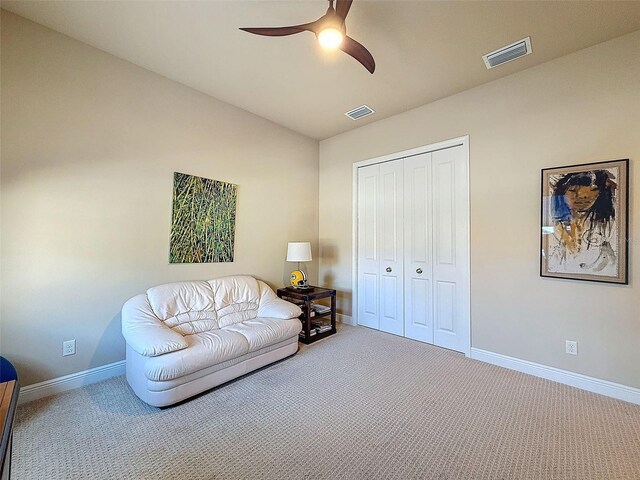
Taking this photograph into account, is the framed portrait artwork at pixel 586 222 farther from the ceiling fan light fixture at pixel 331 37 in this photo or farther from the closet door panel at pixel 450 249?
the ceiling fan light fixture at pixel 331 37

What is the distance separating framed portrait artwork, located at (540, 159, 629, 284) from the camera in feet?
7.35

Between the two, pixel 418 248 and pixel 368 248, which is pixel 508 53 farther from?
pixel 368 248

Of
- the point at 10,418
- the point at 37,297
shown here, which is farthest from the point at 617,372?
the point at 37,297

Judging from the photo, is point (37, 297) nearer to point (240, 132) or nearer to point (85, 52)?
point (85, 52)

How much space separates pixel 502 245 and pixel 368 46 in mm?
2296

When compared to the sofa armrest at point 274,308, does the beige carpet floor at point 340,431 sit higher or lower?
lower

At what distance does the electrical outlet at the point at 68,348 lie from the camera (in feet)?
7.57

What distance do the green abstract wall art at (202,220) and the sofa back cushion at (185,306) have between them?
35 centimetres

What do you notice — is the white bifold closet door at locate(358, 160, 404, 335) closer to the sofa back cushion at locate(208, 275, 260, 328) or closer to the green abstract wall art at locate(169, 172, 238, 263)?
the sofa back cushion at locate(208, 275, 260, 328)

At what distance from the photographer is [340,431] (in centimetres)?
186

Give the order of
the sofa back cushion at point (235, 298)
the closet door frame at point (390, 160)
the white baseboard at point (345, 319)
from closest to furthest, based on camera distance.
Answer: the sofa back cushion at point (235, 298) < the closet door frame at point (390, 160) < the white baseboard at point (345, 319)

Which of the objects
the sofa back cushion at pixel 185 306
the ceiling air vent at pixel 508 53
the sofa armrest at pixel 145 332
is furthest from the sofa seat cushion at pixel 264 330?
the ceiling air vent at pixel 508 53

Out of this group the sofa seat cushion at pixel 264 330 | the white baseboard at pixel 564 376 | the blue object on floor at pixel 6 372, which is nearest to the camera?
the blue object on floor at pixel 6 372

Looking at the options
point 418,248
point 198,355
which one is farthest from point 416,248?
point 198,355
